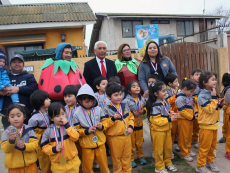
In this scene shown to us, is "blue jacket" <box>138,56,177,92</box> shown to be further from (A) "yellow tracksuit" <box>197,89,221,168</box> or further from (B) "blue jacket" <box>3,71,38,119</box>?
(B) "blue jacket" <box>3,71,38,119</box>

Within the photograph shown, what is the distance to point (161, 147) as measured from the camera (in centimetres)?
328

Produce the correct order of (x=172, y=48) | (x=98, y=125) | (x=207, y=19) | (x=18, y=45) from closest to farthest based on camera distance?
(x=98, y=125), (x=172, y=48), (x=18, y=45), (x=207, y=19)

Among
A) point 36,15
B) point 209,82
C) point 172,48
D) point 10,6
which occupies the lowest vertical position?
point 209,82

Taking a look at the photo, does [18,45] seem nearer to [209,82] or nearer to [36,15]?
[36,15]

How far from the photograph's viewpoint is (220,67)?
28.3 feet

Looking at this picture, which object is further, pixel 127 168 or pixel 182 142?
pixel 182 142

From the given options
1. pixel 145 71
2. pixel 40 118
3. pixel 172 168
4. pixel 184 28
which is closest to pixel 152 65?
pixel 145 71

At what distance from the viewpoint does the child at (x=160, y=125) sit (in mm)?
3268

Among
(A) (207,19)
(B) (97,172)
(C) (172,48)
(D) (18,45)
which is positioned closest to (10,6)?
(D) (18,45)

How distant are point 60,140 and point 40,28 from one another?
27.8 feet

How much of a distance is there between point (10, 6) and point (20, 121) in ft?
36.6

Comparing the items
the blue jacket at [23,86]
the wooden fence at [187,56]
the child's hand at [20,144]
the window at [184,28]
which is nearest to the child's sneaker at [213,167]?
the child's hand at [20,144]

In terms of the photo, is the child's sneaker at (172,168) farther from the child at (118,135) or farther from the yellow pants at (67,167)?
the yellow pants at (67,167)

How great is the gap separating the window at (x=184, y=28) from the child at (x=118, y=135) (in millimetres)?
18374
